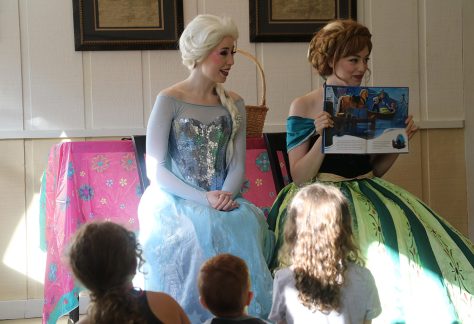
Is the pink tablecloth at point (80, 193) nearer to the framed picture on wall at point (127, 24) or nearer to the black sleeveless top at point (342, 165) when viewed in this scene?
the framed picture on wall at point (127, 24)

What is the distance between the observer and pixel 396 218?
250 centimetres

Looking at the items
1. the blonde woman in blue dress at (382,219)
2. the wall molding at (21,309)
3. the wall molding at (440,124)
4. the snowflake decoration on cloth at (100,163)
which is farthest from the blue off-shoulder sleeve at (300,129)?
the wall molding at (21,309)

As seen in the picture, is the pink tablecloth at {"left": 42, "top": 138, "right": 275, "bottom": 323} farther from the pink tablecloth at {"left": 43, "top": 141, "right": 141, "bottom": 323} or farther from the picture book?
the picture book

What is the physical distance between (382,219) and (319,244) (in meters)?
0.69

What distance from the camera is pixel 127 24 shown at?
139 inches

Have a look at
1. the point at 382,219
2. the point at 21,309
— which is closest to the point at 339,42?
the point at 382,219

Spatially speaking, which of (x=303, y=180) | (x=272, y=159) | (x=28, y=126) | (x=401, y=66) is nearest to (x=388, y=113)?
(x=303, y=180)

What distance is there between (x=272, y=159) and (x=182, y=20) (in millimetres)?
929

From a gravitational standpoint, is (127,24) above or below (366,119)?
above

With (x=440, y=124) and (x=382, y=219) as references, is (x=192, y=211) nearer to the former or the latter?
(x=382, y=219)

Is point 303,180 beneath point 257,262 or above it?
above

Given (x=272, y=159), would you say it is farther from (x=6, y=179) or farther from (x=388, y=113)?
(x=6, y=179)

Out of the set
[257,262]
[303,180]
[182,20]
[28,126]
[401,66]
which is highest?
[182,20]

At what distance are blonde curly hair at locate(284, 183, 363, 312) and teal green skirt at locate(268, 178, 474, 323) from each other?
0.38m
